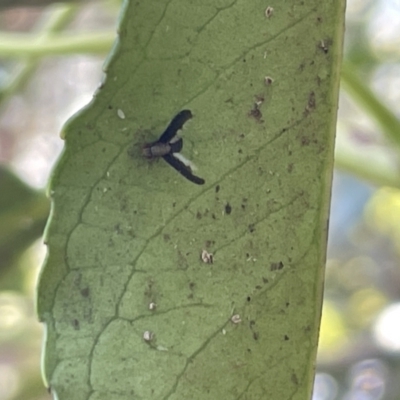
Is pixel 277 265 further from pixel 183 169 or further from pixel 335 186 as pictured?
pixel 335 186

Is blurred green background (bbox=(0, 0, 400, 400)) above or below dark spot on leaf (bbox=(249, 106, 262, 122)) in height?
above

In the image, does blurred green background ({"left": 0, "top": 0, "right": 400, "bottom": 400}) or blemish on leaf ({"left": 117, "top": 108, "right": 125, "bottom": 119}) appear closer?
blemish on leaf ({"left": 117, "top": 108, "right": 125, "bottom": 119})

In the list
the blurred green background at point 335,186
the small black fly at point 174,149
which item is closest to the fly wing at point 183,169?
the small black fly at point 174,149

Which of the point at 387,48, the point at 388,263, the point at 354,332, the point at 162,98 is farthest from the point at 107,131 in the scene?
the point at 388,263

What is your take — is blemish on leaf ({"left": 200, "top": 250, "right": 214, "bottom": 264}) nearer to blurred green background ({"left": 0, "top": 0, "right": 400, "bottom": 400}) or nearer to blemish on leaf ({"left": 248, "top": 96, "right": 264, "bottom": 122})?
blemish on leaf ({"left": 248, "top": 96, "right": 264, "bottom": 122})

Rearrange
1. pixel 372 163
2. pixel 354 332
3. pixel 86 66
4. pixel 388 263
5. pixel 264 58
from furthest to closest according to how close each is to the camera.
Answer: pixel 86 66 < pixel 388 263 < pixel 354 332 < pixel 372 163 < pixel 264 58

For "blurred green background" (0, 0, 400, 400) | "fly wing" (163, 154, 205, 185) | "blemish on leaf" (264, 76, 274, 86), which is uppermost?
"blurred green background" (0, 0, 400, 400)

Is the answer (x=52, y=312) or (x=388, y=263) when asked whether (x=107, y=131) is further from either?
(x=388, y=263)

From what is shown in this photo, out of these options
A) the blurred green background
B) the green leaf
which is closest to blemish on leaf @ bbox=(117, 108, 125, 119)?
the green leaf
